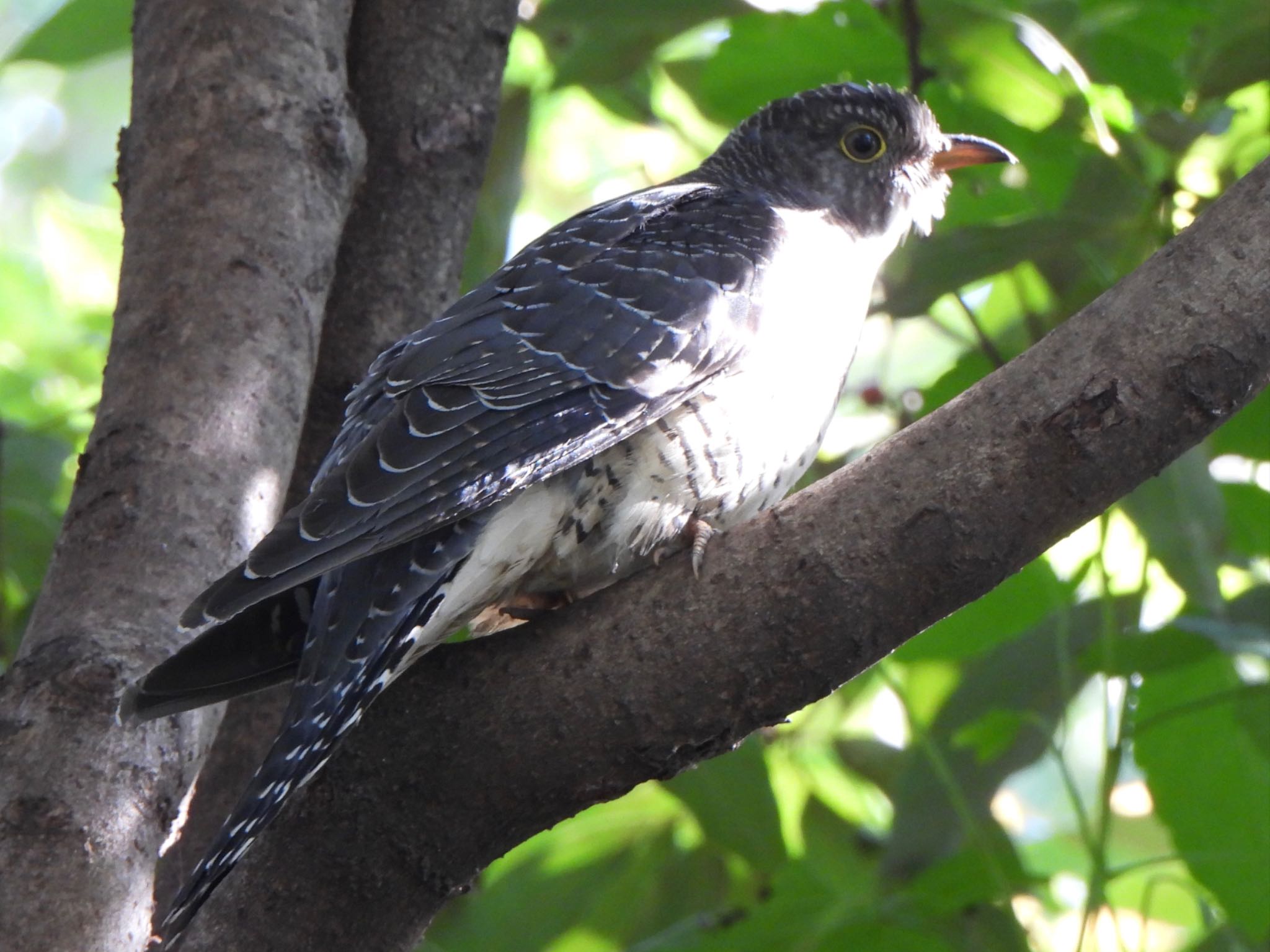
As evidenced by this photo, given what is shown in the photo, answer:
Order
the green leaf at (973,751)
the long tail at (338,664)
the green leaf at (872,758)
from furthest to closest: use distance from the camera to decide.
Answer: the green leaf at (872,758) → the green leaf at (973,751) → the long tail at (338,664)

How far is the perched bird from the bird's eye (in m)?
0.34

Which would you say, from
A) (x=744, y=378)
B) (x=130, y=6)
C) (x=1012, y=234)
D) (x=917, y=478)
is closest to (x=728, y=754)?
(x=744, y=378)

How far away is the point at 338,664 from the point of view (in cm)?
189

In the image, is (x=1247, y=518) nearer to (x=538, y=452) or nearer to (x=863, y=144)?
(x=863, y=144)

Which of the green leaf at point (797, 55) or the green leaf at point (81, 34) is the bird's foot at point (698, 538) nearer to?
the green leaf at point (797, 55)

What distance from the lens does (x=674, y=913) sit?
312cm

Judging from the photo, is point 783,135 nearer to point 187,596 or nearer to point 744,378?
point 744,378

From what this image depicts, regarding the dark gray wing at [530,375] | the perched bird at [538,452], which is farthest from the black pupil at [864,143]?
the dark gray wing at [530,375]

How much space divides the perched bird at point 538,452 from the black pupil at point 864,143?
34 cm

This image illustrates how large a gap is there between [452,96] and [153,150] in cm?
64

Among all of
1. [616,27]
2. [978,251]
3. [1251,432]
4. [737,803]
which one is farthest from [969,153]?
[737,803]

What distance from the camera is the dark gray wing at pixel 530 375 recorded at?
1949 millimetres

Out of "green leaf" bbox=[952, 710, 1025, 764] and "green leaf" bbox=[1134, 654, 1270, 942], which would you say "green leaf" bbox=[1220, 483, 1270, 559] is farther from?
"green leaf" bbox=[952, 710, 1025, 764]

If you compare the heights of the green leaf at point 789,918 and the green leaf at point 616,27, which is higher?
the green leaf at point 616,27
